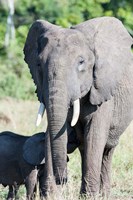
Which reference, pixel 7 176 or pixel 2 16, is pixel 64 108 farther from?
pixel 2 16

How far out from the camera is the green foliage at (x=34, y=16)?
63.0 ft

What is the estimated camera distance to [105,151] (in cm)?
873

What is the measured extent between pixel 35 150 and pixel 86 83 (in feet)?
2.83

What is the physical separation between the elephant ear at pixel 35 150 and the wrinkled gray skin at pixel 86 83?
25 cm

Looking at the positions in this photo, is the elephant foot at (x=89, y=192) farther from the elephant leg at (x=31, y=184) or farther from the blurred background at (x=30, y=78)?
the elephant leg at (x=31, y=184)

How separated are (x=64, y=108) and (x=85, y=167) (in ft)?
3.10

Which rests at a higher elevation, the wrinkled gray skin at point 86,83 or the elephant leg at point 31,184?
the wrinkled gray skin at point 86,83

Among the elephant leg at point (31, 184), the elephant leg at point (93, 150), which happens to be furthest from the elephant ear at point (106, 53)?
the elephant leg at point (31, 184)

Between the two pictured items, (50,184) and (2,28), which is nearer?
(50,184)

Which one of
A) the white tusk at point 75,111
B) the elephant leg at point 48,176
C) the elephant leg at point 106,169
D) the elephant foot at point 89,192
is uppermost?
the white tusk at point 75,111

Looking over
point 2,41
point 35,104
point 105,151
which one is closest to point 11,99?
point 35,104

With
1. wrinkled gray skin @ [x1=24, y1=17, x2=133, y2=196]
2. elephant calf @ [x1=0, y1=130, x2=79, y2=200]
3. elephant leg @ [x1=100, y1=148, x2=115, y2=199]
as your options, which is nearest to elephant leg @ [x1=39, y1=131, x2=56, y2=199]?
wrinkled gray skin @ [x1=24, y1=17, x2=133, y2=196]

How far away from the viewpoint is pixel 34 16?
28.0m

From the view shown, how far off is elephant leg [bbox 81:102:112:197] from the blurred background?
0.17 m
